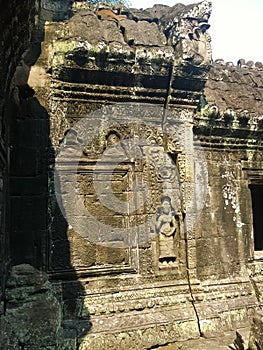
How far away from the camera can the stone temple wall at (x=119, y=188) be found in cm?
447

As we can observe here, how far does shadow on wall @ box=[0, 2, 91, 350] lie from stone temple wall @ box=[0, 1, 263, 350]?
0.01m

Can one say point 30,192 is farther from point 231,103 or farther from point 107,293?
point 231,103

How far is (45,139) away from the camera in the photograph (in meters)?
4.70

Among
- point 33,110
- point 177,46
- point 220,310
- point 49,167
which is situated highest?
point 177,46

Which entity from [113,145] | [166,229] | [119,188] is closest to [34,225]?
[119,188]

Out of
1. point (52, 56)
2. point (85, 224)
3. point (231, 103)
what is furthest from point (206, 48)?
point (85, 224)

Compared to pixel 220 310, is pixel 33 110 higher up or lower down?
higher up

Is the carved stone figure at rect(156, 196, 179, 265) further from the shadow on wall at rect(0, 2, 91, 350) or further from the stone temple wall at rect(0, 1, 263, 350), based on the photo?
the shadow on wall at rect(0, 2, 91, 350)

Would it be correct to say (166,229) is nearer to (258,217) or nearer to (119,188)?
(119,188)

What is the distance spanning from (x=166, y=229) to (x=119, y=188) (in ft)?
2.62

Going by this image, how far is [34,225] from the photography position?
14.9 ft

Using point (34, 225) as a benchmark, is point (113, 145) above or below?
above

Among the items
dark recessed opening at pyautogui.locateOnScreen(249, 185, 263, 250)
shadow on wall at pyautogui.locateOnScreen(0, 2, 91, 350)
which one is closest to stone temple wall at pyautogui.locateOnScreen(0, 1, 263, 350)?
shadow on wall at pyautogui.locateOnScreen(0, 2, 91, 350)

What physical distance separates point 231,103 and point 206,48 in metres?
1.07
